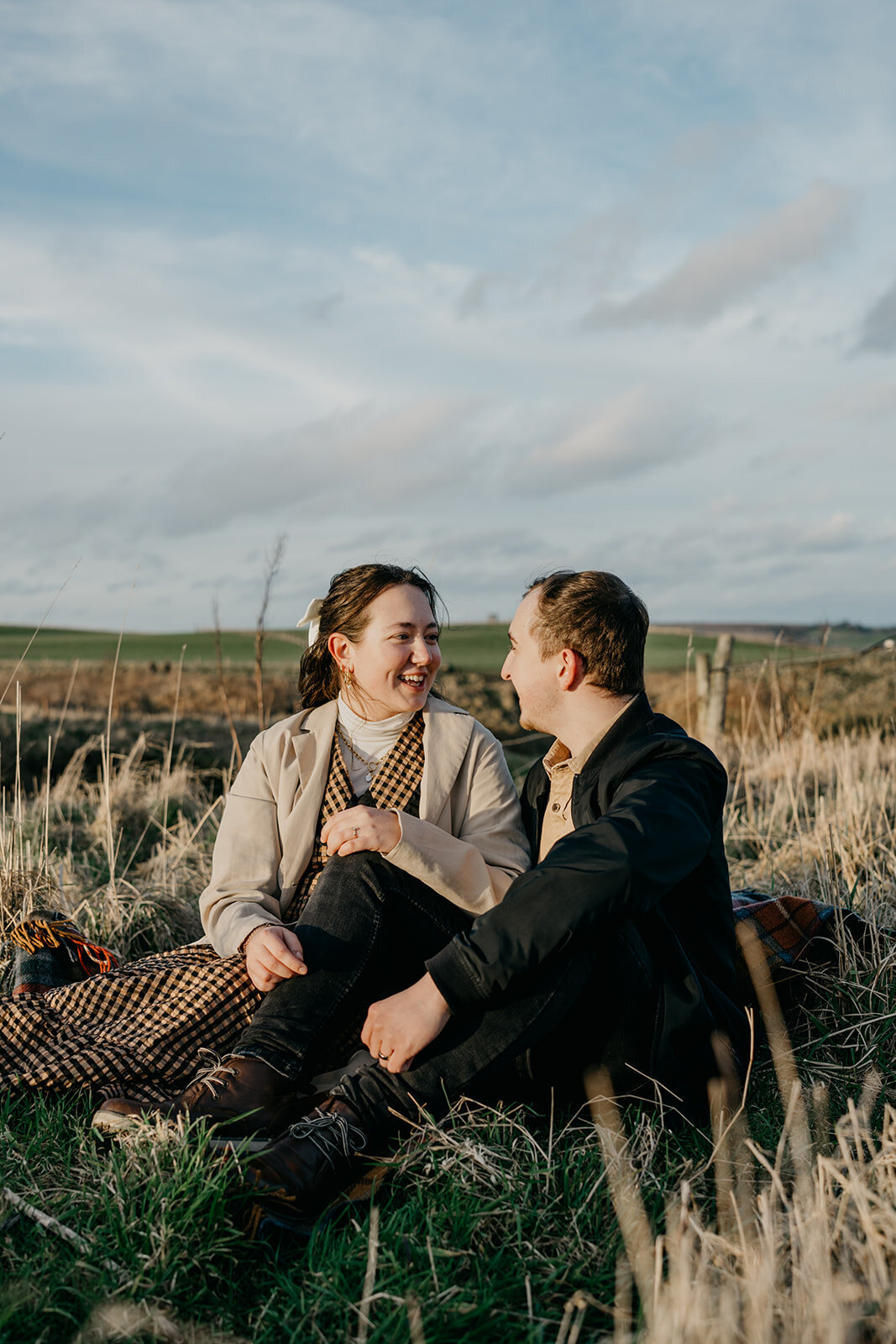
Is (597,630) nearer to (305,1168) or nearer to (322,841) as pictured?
(322,841)

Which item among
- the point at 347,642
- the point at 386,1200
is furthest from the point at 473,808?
the point at 386,1200

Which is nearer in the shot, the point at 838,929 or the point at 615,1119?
the point at 615,1119

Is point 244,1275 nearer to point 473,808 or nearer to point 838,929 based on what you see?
point 473,808

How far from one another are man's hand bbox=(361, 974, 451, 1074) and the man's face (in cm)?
90

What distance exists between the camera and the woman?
2730 mm

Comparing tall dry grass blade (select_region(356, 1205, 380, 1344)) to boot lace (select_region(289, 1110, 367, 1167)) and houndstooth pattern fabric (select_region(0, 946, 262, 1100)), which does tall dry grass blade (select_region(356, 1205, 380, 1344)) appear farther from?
houndstooth pattern fabric (select_region(0, 946, 262, 1100))

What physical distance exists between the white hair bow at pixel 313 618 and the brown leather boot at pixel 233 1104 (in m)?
1.52

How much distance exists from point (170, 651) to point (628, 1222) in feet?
110

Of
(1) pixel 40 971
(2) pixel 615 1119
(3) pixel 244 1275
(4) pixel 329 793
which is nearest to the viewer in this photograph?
(3) pixel 244 1275

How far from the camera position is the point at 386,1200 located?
2.20 meters

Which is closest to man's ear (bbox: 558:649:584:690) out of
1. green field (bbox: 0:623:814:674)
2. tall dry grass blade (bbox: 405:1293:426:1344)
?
tall dry grass blade (bbox: 405:1293:426:1344)

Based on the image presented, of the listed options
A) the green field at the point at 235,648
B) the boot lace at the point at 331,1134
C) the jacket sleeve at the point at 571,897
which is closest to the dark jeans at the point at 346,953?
the boot lace at the point at 331,1134

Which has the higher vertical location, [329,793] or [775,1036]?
[329,793]

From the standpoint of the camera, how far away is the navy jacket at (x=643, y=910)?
2223mm
